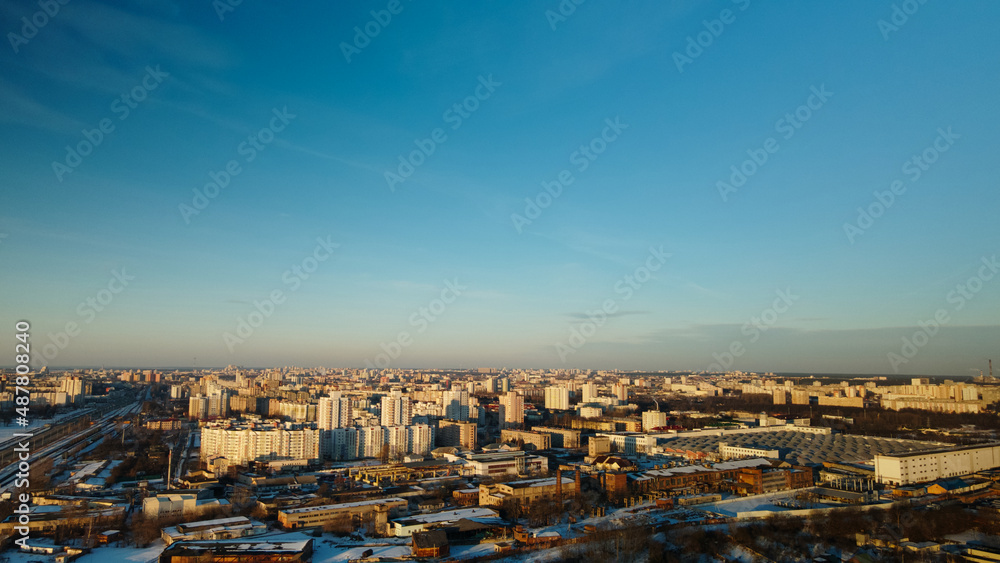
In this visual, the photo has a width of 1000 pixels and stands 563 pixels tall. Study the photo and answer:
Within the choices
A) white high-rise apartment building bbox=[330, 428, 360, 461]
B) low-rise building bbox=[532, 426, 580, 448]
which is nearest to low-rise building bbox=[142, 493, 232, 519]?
white high-rise apartment building bbox=[330, 428, 360, 461]

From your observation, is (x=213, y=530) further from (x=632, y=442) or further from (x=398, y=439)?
(x=632, y=442)

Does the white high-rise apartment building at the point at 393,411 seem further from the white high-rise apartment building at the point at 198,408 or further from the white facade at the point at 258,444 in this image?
the white high-rise apartment building at the point at 198,408

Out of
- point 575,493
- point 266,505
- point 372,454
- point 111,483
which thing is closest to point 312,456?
point 372,454

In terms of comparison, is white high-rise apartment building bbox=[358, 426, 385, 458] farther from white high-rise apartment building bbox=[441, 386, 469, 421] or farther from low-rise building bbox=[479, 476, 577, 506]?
low-rise building bbox=[479, 476, 577, 506]

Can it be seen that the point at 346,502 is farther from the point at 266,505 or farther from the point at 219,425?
the point at 219,425

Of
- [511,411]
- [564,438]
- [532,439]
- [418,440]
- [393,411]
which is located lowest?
[564,438]

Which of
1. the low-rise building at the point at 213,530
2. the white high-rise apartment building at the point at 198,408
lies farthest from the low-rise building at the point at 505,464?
the white high-rise apartment building at the point at 198,408

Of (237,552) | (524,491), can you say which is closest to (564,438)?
(524,491)

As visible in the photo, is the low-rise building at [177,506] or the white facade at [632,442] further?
the white facade at [632,442]
